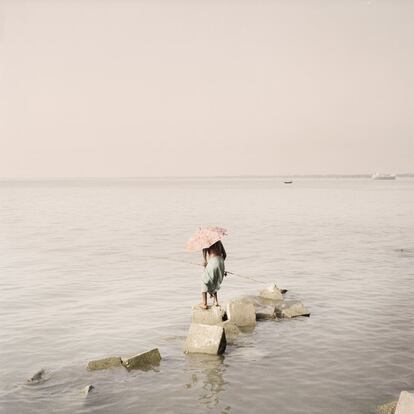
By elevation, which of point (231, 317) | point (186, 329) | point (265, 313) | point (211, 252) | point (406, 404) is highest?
point (211, 252)

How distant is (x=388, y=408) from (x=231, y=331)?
498 centimetres

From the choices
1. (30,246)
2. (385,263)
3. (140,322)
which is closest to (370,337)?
(140,322)

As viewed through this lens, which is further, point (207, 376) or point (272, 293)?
point (272, 293)

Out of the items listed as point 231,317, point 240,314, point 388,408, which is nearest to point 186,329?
point 231,317

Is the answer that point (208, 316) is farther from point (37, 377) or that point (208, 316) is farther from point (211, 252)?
point (37, 377)

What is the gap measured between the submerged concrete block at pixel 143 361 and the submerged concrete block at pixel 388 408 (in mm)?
4710

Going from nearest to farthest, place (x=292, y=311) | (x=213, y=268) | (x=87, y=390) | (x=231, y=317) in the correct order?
(x=87, y=390), (x=213, y=268), (x=231, y=317), (x=292, y=311)

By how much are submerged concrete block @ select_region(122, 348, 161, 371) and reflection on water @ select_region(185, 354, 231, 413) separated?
705 millimetres

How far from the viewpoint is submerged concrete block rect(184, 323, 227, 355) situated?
35.9ft

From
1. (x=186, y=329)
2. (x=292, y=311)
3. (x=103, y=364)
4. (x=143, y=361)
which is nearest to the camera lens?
(x=103, y=364)

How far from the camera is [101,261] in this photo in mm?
27203

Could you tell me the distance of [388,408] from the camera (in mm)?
7938

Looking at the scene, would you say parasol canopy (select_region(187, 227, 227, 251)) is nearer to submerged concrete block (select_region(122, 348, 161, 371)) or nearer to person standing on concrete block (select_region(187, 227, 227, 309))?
person standing on concrete block (select_region(187, 227, 227, 309))

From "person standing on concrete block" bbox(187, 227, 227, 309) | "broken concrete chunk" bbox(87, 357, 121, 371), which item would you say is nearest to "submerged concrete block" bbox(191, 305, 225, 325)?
"person standing on concrete block" bbox(187, 227, 227, 309)
